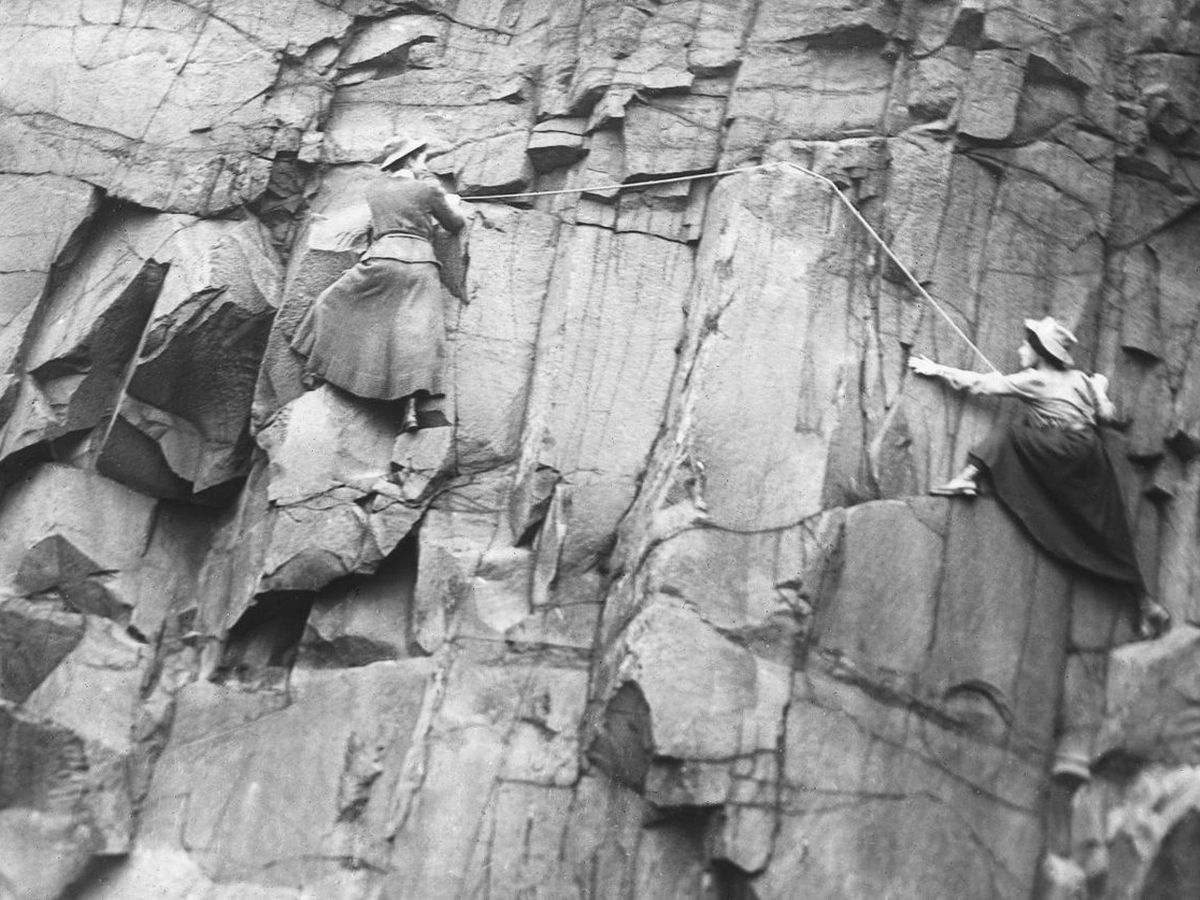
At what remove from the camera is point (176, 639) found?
13664mm

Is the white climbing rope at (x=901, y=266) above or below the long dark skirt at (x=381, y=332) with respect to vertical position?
above

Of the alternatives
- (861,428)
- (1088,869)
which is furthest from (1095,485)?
(1088,869)

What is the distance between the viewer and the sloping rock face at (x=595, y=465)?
Result: 38.4ft

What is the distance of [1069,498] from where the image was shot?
12312 millimetres

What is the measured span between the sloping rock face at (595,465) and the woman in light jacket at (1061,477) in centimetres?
17

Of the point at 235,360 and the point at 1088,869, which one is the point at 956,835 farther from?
the point at 235,360

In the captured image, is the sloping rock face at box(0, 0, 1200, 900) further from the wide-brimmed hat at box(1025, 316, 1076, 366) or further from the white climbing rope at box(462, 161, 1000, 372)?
the wide-brimmed hat at box(1025, 316, 1076, 366)

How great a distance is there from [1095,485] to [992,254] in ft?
6.63

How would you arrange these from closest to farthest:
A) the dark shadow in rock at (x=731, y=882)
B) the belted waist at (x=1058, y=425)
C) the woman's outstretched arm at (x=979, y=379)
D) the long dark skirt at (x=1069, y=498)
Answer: the dark shadow in rock at (x=731, y=882) < the long dark skirt at (x=1069, y=498) < the belted waist at (x=1058, y=425) < the woman's outstretched arm at (x=979, y=379)

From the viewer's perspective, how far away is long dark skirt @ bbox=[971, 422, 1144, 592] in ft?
40.2

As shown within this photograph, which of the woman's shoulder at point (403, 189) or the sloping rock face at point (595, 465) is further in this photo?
the woman's shoulder at point (403, 189)

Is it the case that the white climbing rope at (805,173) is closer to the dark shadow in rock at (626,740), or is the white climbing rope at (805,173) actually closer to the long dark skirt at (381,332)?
the long dark skirt at (381,332)

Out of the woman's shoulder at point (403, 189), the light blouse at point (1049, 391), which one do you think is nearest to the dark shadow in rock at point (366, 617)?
the woman's shoulder at point (403, 189)

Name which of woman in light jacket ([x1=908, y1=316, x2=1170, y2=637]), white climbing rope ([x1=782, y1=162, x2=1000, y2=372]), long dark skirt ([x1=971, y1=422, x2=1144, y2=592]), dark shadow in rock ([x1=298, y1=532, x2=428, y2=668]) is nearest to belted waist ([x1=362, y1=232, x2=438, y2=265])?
dark shadow in rock ([x1=298, y1=532, x2=428, y2=668])
